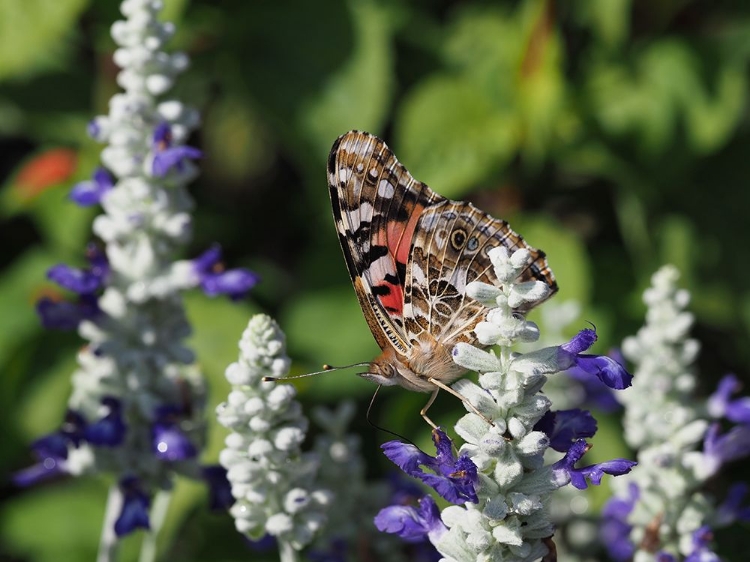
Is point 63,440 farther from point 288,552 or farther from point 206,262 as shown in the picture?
point 288,552

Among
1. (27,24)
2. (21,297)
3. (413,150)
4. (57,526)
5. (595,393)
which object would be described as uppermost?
(27,24)

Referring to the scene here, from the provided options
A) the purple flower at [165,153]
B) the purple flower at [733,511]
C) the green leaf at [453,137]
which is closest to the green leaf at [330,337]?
the green leaf at [453,137]

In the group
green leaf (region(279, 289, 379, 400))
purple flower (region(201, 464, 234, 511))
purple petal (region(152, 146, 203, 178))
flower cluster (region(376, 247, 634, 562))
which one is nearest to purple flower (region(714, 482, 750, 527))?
flower cluster (region(376, 247, 634, 562))

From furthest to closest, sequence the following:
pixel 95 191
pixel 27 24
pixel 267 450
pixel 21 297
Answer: pixel 21 297 → pixel 27 24 → pixel 95 191 → pixel 267 450

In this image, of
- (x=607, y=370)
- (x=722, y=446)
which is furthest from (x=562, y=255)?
(x=607, y=370)

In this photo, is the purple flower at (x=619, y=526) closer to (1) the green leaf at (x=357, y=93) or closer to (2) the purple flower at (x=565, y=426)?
(2) the purple flower at (x=565, y=426)

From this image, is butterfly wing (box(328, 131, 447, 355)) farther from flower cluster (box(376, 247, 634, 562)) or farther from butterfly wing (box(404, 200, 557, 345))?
flower cluster (box(376, 247, 634, 562))

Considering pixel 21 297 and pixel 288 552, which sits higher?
pixel 21 297
